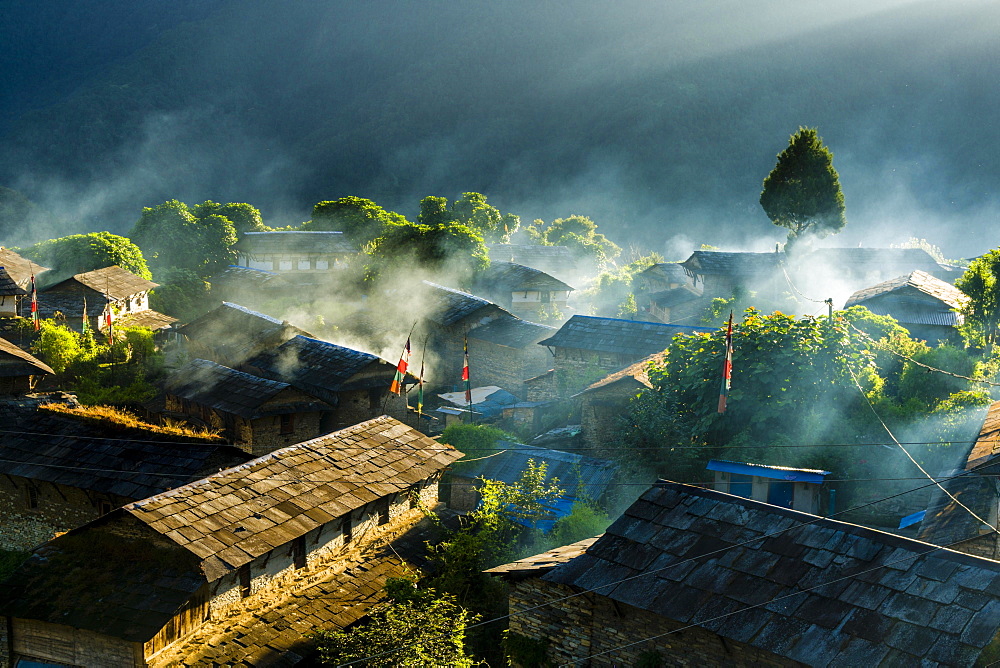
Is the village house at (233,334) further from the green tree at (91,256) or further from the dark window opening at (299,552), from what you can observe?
the green tree at (91,256)

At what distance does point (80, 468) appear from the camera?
20.4m

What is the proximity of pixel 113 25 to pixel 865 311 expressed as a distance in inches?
7914

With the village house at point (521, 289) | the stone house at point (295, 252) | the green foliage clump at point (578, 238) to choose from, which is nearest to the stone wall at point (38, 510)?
the village house at point (521, 289)

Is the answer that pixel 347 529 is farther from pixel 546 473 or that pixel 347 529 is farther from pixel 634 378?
pixel 634 378

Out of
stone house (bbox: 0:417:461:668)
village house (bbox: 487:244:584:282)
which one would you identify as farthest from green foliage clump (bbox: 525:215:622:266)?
stone house (bbox: 0:417:461:668)

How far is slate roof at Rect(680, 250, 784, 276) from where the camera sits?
4853cm

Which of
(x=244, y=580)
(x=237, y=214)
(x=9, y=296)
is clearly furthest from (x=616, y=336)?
(x=237, y=214)

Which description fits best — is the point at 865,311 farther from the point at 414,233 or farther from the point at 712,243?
the point at 712,243

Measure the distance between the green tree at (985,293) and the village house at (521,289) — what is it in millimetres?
27543

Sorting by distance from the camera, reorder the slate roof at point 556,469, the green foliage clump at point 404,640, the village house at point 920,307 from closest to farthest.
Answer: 1. the green foliage clump at point 404,640
2. the slate roof at point 556,469
3. the village house at point 920,307

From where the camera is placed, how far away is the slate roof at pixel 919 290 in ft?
120

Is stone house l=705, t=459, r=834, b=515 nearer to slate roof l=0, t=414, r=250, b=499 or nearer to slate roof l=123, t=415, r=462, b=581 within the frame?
slate roof l=123, t=415, r=462, b=581

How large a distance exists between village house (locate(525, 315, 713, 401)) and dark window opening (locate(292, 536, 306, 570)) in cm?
1713

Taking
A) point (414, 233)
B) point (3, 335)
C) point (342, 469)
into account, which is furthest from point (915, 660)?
point (414, 233)
